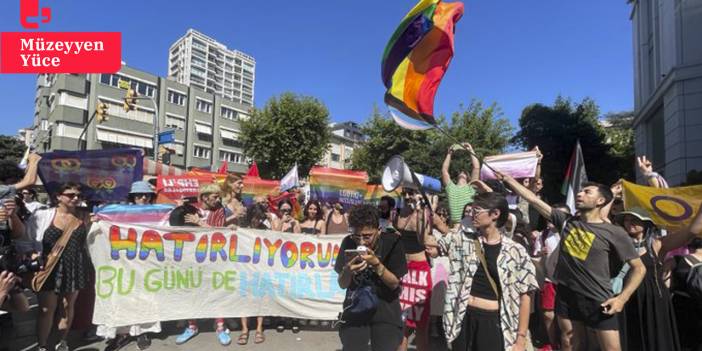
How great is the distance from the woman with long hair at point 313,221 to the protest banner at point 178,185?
4.15 meters

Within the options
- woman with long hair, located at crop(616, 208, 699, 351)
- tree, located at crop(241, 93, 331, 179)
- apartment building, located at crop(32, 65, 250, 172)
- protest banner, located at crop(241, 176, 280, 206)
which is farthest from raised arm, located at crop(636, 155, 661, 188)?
apartment building, located at crop(32, 65, 250, 172)

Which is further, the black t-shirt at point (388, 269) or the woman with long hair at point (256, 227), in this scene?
the woman with long hair at point (256, 227)

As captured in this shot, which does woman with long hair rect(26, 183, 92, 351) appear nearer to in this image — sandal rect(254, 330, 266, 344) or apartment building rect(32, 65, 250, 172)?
sandal rect(254, 330, 266, 344)

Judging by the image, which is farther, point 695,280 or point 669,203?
point 669,203

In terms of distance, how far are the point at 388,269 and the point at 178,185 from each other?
8.29 metres

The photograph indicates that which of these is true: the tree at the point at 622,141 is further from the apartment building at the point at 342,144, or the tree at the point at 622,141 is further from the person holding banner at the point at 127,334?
the apartment building at the point at 342,144

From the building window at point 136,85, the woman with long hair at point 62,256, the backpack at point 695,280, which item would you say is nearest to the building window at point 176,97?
the building window at point 136,85

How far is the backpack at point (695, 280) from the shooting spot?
348 cm

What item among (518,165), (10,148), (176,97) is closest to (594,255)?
(518,165)

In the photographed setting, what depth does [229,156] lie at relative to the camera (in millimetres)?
59594

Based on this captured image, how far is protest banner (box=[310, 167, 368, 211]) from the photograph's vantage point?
9.77 metres

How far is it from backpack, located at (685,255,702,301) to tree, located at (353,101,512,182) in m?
18.4

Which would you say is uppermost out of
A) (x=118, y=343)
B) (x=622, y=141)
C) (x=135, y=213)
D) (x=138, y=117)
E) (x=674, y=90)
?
(x=138, y=117)

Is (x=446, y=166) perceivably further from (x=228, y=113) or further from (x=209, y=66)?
(x=209, y=66)
